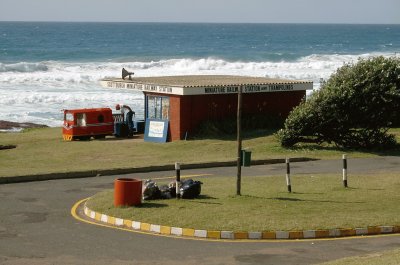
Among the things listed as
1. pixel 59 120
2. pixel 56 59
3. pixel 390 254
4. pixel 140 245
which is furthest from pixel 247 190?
pixel 56 59

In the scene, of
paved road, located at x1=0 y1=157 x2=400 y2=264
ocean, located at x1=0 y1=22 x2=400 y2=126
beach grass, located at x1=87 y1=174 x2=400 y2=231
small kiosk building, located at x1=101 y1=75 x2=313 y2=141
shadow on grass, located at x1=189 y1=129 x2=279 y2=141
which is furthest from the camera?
ocean, located at x1=0 y1=22 x2=400 y2=126

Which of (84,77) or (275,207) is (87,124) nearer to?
(275,207)

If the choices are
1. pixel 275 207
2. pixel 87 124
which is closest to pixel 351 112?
pixel 87 124

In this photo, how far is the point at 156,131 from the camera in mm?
35406

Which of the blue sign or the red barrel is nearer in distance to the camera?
the red barrel

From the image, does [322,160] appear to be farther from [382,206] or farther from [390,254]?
[390,254]

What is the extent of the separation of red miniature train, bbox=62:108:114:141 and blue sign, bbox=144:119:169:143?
2347 millimetres

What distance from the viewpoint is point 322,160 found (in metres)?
29.3

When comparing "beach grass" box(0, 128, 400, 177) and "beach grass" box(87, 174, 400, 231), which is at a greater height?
"beach grass" box(87, 174, 400, 231)

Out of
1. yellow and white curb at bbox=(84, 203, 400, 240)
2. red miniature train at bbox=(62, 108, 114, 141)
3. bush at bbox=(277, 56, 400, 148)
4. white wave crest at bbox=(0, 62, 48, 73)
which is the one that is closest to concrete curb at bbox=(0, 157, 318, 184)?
bush at bbox=(277, 56, 400, 148)

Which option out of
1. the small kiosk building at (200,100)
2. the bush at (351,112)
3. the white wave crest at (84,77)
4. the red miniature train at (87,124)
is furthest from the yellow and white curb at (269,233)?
the white wave crest at (84,77)

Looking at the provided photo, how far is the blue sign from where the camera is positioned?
115 ft

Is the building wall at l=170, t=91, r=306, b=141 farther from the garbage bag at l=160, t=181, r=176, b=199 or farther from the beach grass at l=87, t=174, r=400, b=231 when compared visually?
the garbage bag at l=160, t=181, r=176, b=199

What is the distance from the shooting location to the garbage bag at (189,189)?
786 inches
